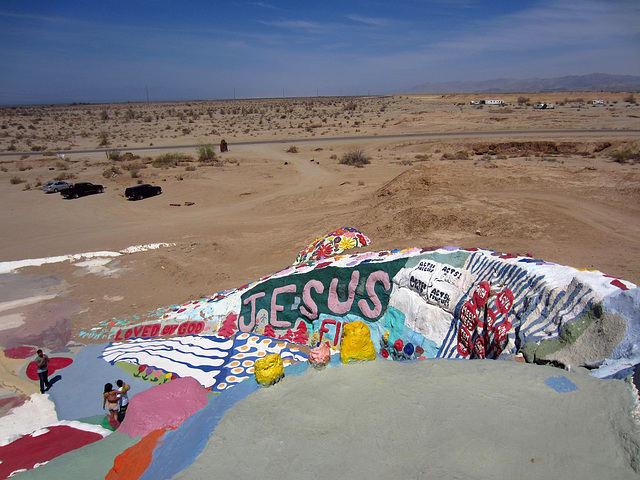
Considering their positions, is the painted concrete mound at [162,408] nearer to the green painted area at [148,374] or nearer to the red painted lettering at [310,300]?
the green painted area at [148,374]

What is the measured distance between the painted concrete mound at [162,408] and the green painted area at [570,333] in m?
4.93

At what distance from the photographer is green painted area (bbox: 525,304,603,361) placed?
5.63 m

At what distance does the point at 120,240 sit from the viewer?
20484mm

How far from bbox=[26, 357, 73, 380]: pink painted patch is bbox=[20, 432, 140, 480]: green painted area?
537 cm

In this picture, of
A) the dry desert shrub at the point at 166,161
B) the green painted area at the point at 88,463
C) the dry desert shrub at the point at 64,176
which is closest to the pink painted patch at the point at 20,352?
the green painted area at the point at 88,463

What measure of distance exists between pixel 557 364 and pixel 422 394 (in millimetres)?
2096

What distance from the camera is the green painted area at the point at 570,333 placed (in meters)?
5.63

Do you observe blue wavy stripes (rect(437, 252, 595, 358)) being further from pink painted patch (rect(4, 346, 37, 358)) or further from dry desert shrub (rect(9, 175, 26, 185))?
dry desert shrub (rect(9, 175, 26, 185))

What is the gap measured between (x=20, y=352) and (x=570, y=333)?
12.7 meters

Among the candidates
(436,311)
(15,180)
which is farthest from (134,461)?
(15,180)

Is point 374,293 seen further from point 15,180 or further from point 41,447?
point 15,180

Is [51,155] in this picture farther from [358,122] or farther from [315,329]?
[315,329]

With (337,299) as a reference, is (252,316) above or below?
below

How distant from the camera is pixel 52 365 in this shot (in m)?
10.1
